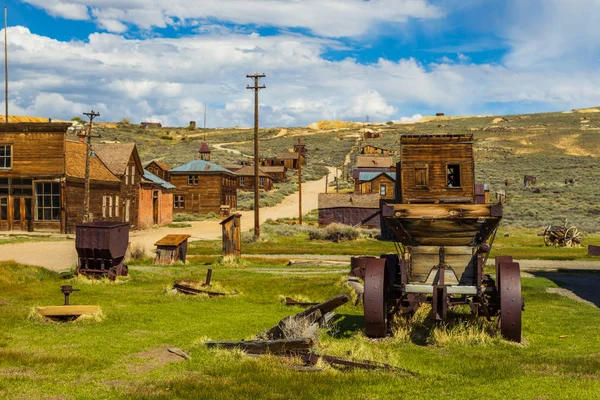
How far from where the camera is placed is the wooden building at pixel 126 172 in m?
43.7

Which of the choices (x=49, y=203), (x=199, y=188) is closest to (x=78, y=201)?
(x=49, y=203)

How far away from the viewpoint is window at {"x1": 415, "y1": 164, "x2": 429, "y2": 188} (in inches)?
1046

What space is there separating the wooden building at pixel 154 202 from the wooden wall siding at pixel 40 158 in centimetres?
1053

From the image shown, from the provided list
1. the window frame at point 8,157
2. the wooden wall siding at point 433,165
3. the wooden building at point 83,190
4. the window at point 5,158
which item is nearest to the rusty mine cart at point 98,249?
the wooden wall siding at point 433,165

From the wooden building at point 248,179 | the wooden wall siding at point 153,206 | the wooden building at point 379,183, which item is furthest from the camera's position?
the wooden building at point 248,179

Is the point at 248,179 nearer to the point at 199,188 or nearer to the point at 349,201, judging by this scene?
the point at 199,188

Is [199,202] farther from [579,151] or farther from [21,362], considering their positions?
[579,151]

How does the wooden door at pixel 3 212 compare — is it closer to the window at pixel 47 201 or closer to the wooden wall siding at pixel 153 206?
the window at pixel 47 201

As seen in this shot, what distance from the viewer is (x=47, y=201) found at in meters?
36.8

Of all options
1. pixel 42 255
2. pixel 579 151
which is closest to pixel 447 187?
pixel 42 255

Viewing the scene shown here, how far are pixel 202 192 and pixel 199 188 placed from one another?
0.51 metres

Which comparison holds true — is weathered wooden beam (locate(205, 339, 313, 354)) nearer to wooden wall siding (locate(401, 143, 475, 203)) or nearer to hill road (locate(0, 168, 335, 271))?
hill road (locate(0, 168, 335, 271))

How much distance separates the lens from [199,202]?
62.5m

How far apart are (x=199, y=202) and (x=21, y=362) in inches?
2122
